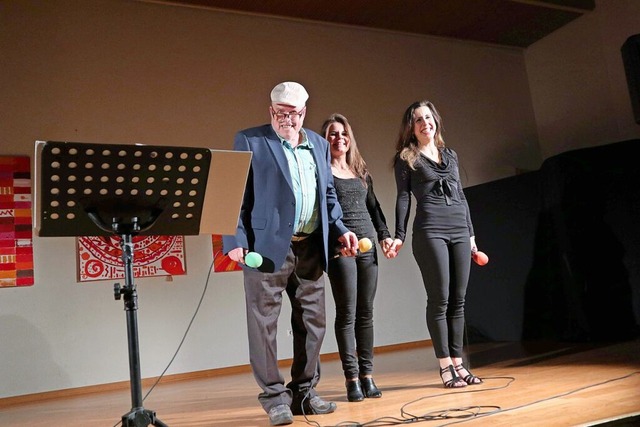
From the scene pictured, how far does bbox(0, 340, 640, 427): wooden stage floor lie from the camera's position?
81.6 inches

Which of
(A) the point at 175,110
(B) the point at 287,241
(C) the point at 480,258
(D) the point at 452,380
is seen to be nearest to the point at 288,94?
(B) the point at 287,241

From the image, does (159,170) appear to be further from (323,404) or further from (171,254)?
(171,254)

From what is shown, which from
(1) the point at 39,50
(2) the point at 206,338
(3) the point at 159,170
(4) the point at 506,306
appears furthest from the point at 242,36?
(3) the point at 159,170

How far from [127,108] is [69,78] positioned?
0.51 m

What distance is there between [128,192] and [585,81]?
576 centimetres

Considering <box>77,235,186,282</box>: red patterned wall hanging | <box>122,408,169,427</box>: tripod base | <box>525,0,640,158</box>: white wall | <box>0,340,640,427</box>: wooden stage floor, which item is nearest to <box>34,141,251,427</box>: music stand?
<box>122,408,169,427</box>: tripod base

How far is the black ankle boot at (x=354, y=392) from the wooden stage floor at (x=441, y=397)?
0.04 m

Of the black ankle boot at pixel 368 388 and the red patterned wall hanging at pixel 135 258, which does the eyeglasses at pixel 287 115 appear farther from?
the red patterned wall hanging at pixel 135 258

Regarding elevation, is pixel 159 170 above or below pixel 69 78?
below

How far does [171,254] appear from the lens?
511cm

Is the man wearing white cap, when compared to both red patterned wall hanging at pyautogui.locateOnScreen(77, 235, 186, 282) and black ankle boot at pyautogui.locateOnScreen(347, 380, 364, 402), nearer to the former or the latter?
black ankle boot at pyautogui.locateOnScreen(347, 380, 364, 402)

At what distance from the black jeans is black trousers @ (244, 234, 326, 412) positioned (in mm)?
245

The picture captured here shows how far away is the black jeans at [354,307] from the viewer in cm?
273

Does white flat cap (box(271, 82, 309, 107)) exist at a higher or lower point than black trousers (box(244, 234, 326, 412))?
higher
